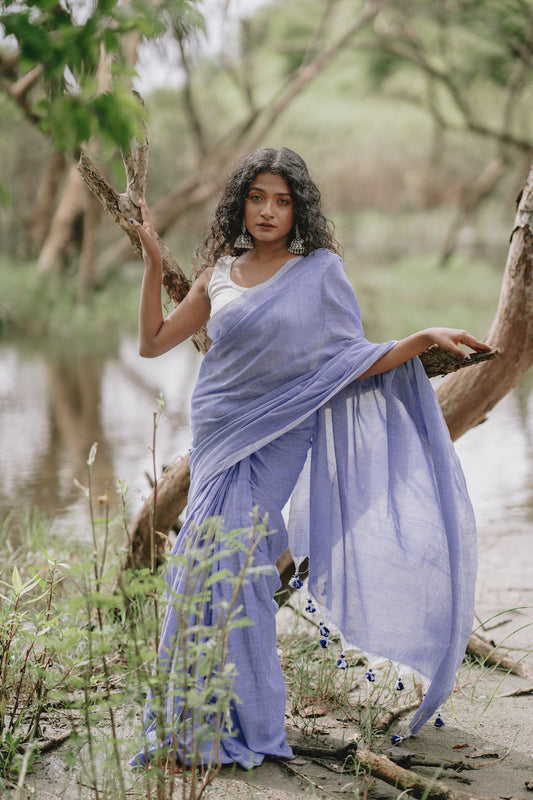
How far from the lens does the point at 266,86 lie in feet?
102

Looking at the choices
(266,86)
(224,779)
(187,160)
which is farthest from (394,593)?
(266,86)

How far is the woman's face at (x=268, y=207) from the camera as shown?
224 centimetres

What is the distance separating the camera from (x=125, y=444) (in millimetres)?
6457

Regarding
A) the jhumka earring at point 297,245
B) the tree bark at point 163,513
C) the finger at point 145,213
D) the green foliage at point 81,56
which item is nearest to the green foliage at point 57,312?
the tree bark at point 163,513

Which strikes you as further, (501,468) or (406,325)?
(406,325)

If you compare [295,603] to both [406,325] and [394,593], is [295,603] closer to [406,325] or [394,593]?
[394,593]

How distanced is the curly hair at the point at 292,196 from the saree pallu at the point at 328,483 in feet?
0.23

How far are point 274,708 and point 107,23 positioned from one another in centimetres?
156

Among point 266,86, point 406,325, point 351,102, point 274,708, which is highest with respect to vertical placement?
point 266,86

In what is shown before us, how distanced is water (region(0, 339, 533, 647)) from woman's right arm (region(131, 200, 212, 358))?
94 cm

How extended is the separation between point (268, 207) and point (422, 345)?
526mm

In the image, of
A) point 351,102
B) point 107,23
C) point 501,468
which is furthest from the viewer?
point 351,102

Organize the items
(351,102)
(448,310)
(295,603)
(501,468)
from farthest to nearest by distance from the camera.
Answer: (351,102) < (448,310) < (501,468) < (295,603)

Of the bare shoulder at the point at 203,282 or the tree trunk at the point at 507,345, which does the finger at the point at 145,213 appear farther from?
the tree trunk at the point at 507,345
